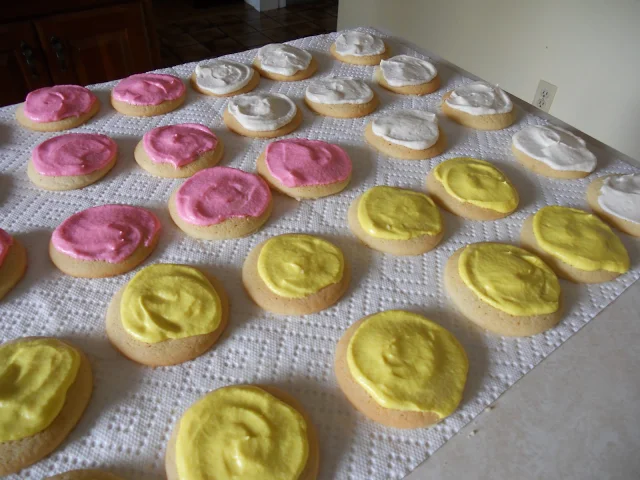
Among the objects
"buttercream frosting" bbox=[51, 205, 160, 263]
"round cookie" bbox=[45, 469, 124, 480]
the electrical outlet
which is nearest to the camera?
"round cookie" bbox=[45, 469, 124, 480]

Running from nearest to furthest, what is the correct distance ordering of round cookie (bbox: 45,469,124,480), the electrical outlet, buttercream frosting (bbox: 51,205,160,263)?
1. round cookie (bbox: 45,469,124,480)
2. buttercream frosting (bbox: 51,205,160,263)
3. the electrical outlet

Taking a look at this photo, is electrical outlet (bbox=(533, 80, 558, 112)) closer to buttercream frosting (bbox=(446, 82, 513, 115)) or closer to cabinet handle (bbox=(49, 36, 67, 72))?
buttercream frosting (bbox=(446, 82, 513, 115))

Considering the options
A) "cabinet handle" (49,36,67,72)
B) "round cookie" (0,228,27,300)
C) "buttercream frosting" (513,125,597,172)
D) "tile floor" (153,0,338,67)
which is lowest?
"tile floor" (153,0,338,67)

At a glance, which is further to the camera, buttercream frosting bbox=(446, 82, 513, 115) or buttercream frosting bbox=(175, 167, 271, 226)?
buttercream frosting bbox=(446, 82, 513, 115)

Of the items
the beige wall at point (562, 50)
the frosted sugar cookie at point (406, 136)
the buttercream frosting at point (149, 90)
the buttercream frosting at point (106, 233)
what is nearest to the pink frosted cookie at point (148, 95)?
the buttercream frosting at point (149, 90)

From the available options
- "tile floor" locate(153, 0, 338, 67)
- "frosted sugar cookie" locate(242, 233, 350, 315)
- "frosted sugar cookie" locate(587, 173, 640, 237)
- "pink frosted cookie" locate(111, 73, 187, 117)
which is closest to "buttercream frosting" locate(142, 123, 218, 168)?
"pink frosted cookie" locate(111, 73, 187, 117)

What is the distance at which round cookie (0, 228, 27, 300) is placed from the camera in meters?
0.72

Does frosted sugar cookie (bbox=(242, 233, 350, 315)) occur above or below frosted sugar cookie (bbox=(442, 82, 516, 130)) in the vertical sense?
below

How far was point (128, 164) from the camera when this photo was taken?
3.18 feet

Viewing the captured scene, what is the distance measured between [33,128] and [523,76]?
5.80 feet

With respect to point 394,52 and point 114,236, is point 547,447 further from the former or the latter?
point 394,52

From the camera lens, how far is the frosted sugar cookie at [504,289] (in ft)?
2.42

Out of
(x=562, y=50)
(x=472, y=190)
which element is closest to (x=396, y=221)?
(x=472, y=190)

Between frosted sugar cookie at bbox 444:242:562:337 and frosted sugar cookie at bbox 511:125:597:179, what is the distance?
295mm
